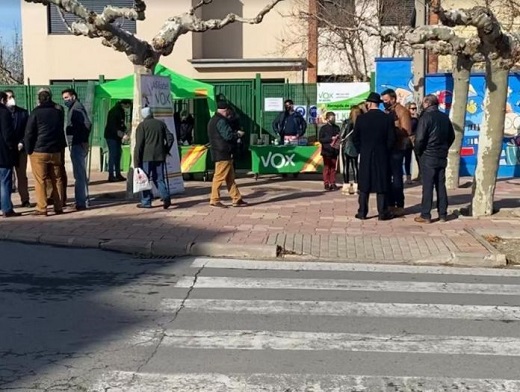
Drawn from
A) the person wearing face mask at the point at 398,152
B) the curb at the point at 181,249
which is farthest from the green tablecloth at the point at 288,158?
the curb at the point at 181,249

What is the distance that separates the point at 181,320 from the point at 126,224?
4.93 m

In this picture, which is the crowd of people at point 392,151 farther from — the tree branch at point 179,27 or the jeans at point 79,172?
the jeans at point 79,172

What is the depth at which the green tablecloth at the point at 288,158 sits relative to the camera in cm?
1744

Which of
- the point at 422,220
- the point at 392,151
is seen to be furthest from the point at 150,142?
the point at 422,220

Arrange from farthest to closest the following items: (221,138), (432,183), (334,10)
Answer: (334,10)
(221,138)
(432,183)

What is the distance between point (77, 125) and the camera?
1262 cm

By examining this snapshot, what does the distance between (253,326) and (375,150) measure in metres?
5.80

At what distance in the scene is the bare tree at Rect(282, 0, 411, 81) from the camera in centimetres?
2594

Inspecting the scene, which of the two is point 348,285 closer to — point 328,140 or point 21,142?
point 21,142

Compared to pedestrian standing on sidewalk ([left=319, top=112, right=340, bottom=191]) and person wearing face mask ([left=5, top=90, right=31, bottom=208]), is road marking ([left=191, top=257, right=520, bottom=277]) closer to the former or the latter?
person wearing face mask ([left=5, top=90, right=31, bottom=208])

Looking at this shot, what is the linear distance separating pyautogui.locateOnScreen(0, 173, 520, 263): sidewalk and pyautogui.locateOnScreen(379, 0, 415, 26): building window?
13.0m

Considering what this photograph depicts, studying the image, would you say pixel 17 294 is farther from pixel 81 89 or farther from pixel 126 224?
pixel 81 89

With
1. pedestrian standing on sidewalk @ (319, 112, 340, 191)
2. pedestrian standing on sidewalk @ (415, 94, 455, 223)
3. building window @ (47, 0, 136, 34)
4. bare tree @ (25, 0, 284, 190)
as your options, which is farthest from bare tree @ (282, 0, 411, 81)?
pedestrian standing on sidewalk @ (415, 94, 455, 223)

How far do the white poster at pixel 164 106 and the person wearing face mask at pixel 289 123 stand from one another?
4268 mm
